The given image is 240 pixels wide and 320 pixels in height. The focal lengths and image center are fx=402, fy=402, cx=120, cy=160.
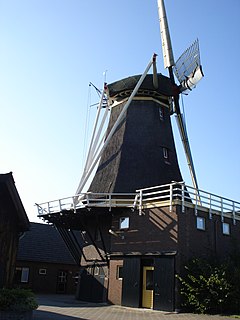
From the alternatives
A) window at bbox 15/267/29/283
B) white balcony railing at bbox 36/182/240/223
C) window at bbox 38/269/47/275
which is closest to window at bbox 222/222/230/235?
white balcony railing at bbox 36/182/240/223

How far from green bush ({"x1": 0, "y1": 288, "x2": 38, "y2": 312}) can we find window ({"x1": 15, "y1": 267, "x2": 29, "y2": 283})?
17.0 meters

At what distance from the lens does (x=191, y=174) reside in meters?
25.3

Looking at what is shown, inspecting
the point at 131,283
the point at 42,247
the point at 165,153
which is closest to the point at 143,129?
the point at 165,153

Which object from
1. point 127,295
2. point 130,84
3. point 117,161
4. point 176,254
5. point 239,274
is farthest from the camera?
point 130,84

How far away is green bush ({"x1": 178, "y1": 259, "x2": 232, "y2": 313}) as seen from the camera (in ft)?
52.9

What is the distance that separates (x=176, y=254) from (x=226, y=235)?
415 centimetres

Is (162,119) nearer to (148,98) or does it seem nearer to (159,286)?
(148,98)

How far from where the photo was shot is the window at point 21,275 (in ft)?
91.8

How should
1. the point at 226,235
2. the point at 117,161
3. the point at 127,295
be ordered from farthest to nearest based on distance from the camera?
1. the point at 117,161
2. the point at 226,235
3. the point at 127,295

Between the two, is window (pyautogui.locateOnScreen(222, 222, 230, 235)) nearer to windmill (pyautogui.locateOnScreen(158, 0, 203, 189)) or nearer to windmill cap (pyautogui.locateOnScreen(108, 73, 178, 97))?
windmill (pyautogui.locateOnScreen(158, 0, 203, 189))

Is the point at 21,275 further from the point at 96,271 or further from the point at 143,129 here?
the point at 143,129

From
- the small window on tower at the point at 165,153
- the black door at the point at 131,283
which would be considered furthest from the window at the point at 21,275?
the small window on tower at the point at 165,153

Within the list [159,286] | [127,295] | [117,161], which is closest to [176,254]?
[159,286]

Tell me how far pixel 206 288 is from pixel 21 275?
1589 centimetres
